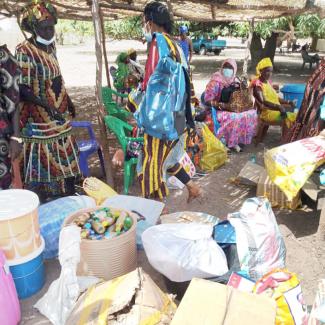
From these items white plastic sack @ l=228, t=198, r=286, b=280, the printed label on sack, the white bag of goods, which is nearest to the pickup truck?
the white bag of goods

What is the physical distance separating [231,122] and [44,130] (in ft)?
9.13

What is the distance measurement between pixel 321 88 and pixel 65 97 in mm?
2412

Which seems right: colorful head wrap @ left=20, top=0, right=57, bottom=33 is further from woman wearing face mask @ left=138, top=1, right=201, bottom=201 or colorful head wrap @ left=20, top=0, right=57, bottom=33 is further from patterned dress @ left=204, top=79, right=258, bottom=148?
patterned dress @ left=204, top=79, right=258, bottom=148

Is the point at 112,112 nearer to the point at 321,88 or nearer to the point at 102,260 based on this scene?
Answer: the point at 321,88

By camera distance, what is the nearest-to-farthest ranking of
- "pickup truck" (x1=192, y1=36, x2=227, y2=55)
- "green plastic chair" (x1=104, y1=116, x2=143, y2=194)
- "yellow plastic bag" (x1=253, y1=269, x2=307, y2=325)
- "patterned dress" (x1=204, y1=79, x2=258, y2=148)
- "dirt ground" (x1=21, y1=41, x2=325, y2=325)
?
"yellow plastic bag" (x1=253, y1=269, x2=307, y2=325) → "dirt ground" (x1=21, y1=41, x2=325, y2=325) → "green plastic chair" (x1=104, y1=116, x2=143, y2=194) → "patterned dress" (x1=204, y1=79, x2=258, y2=148) → "pickup truck" (x1=192, y1=36, x2=227, y2=55)

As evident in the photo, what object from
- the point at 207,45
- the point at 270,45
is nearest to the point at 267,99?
the point at 270,45

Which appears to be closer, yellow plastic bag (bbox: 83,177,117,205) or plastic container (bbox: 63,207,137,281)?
plastic container (bbox: 63,207,137,281)

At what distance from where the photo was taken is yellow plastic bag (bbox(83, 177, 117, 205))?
10.4 ft

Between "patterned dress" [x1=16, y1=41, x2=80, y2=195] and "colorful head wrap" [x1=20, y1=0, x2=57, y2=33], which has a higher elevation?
"colorful head wrap" [x1=20, y1=0, x2=57, y2=33]

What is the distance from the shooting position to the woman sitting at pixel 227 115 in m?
5.23

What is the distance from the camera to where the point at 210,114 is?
5.30 m

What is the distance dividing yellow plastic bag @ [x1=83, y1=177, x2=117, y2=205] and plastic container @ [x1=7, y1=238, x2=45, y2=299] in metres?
0.78

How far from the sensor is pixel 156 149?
314 centimetres

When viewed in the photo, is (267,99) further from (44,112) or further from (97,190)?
(44,112)
